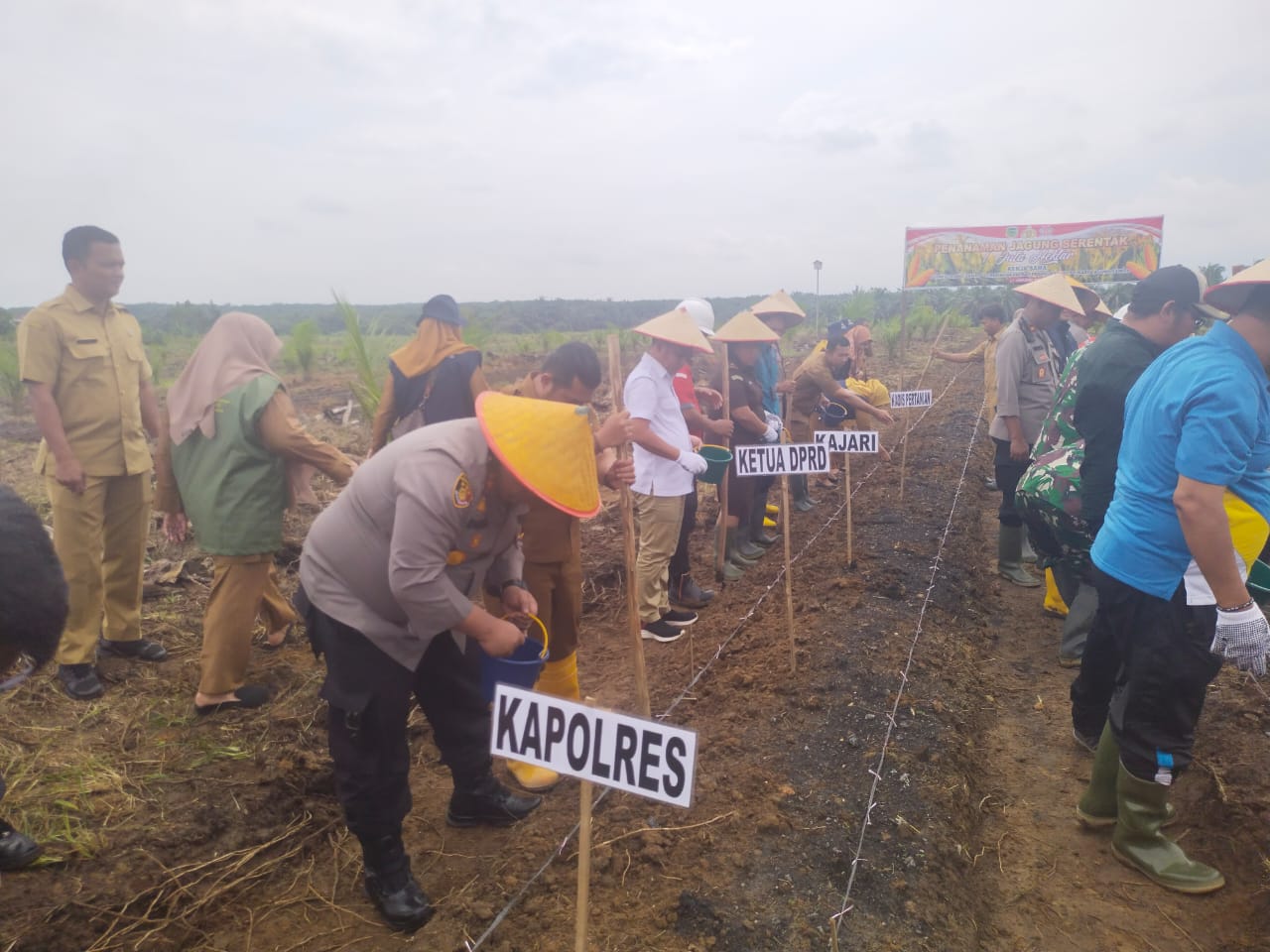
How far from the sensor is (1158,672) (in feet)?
7.86

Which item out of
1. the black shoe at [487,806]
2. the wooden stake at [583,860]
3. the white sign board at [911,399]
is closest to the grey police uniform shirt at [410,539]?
the wooden stake at [583,860]

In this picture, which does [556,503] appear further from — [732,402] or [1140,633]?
[732,402]

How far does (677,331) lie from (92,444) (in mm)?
2828

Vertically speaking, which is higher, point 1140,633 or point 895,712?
point 1140,633

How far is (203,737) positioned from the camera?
329cm

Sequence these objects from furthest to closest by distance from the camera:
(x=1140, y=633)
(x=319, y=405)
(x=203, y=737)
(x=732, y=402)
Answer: (x=319, y=405) → (x=732, y=402) → (x=203, y=737) → (x=1140, y=633)

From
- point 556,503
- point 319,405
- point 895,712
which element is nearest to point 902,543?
point 895,712

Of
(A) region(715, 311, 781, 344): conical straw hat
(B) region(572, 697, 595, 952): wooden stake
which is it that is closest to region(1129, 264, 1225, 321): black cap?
(A) region(715, 311, 781, 344): conical straw hat

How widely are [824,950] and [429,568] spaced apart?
4.87 ft

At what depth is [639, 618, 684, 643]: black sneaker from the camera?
459cm

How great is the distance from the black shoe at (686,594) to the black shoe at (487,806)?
2313mm

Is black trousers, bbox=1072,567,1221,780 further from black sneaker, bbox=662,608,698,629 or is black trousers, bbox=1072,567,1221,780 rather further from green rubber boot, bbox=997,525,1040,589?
green rubber boot, bbox=997,525,1040,589

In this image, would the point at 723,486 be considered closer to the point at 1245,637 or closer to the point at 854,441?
the point at 854,441

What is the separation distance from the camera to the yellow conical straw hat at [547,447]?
1.98 m
